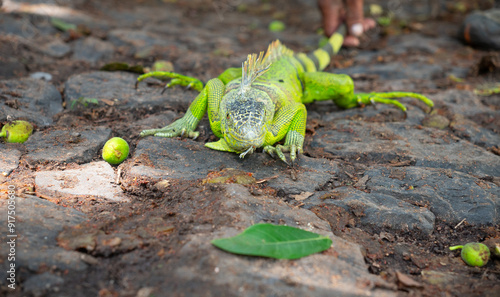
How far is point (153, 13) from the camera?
10.0m

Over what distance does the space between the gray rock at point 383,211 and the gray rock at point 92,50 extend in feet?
16.6

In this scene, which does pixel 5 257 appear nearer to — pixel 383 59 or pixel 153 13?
pixel 383 59

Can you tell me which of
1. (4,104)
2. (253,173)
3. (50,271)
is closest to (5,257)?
(50,271)

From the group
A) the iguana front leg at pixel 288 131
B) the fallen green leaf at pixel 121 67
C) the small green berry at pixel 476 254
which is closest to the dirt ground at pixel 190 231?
the small green berry at pixel 476 254

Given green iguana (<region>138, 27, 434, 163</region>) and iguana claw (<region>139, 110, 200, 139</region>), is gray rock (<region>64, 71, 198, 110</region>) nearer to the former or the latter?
green iguana (<region>138, 27, 434, 163</region>)

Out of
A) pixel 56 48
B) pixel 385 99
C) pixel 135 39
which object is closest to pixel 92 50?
pixel 56 48

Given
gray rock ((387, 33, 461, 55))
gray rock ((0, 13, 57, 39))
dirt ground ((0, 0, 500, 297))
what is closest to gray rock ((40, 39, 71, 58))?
gray rock ((0, 13, 57, 39))

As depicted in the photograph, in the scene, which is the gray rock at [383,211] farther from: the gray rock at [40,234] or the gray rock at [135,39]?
the gray rock at [135,39]

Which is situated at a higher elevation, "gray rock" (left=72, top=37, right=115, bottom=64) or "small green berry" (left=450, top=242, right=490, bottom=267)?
"gray rock" (left=72, top=37, right=115, bottom=64)

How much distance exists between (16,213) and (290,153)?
7.81 ft

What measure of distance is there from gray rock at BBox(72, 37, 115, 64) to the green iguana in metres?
2.23

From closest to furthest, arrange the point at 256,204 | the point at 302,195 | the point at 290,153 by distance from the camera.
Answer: the point at 256,204 < the point at 302,195 < the point at 290,153

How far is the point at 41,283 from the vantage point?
7.48 ft

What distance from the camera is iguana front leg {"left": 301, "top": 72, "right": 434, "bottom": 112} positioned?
5.25 metres
